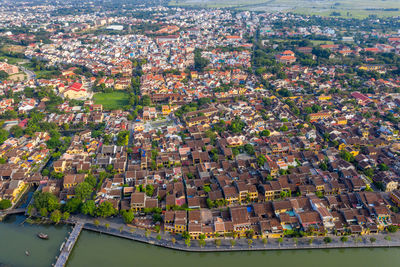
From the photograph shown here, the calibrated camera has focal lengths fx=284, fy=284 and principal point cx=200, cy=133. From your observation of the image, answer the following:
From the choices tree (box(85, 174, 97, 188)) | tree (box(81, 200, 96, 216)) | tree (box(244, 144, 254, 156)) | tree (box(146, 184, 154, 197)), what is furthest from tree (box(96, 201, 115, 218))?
tree (box(244, 144, 254, 156))

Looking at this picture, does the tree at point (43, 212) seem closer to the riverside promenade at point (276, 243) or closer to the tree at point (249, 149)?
the riverside promenade at point (276, 243)

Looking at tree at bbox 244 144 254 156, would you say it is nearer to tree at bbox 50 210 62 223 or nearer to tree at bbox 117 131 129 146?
tree at bbox 117 131 129 146

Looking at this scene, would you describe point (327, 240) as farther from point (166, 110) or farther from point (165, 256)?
point (166, 110)

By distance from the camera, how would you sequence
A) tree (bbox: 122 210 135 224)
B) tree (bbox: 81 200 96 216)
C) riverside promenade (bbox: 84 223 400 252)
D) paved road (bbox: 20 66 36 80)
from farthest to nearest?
1. paved road (bbox: 20 66 36 80)
2. tree (bbox: 81 200 96 216)
3. tree (bbox: 122 210 135 224)
4. riverside promenade (bbox: 84 223 400 252)

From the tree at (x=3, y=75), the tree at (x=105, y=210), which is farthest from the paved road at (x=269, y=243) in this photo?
the tree at (x=3, y=75)

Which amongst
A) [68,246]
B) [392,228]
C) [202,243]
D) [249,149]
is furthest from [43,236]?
[392,228]
